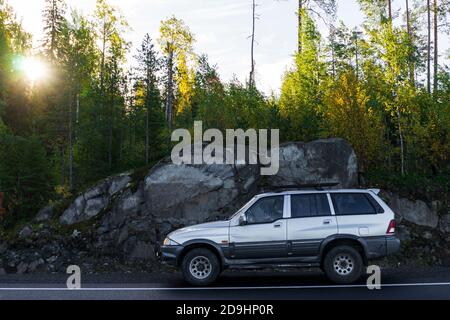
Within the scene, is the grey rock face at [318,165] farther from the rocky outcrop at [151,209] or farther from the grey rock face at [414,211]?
the grey rock face at [414,211]

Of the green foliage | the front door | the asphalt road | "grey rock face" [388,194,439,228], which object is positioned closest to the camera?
the asphalt road

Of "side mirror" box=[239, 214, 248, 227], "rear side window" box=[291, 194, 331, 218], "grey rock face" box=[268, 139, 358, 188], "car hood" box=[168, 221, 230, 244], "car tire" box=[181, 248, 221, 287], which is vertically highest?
"grey rock face" box=[268, 139, 358, 188]

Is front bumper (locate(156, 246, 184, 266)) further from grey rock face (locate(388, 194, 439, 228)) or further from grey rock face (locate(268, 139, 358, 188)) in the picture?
grey rock face (locate(388, 194, 439, 228))

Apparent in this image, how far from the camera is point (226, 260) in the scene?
374 inches

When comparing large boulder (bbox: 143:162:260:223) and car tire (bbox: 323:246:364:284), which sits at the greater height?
large boulder (bbox: 143:162:260:223)

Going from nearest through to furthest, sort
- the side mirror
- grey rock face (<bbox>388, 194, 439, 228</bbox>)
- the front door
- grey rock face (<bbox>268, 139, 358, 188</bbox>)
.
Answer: the front door < the side mirror < grey rock face (<bbox>388, 194, 439, 228</bbox>) < grey rock face (<bbox>268, 139, 358, 188</bbox>)

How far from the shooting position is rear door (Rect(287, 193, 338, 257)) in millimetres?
9414

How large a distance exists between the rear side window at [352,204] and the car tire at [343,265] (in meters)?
0.79

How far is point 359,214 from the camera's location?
31.5ft

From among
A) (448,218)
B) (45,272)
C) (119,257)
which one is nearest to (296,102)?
(448,218)

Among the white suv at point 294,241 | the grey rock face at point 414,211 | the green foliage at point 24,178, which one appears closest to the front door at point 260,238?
the white suv at point 294,241

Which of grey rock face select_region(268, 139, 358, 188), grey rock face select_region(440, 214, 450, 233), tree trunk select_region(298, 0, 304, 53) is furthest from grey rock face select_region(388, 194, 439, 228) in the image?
tree trunk select_region(298, 0, 304, 53)

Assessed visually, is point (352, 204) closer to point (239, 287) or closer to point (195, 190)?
point (239, 287)
